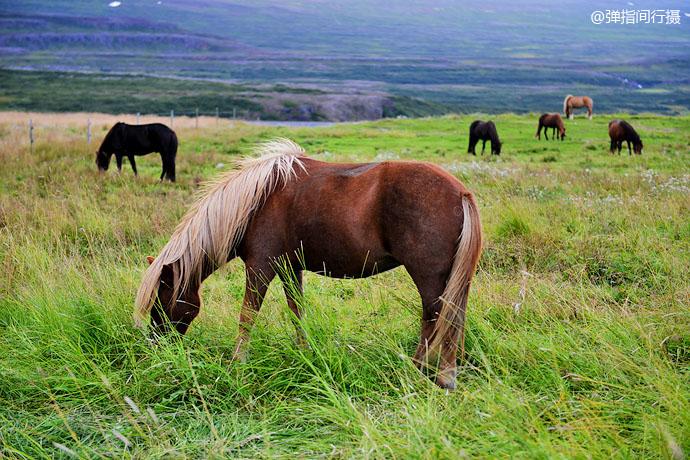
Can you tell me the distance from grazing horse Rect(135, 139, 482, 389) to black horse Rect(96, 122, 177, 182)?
11171 mm

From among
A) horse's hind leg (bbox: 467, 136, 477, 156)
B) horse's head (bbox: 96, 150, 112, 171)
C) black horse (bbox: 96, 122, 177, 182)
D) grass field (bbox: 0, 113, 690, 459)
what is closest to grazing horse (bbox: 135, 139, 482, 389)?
grass field (bbox: 0, 113, 690, 459)

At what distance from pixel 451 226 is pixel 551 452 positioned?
1.77 meters

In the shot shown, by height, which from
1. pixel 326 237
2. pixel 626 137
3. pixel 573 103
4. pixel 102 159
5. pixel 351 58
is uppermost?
pixel 351 58

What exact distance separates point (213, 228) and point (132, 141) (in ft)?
40.1

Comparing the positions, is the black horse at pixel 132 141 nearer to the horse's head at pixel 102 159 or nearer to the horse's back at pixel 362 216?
the horse's head at pixel 102 159

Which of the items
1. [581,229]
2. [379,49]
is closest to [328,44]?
[379,49]

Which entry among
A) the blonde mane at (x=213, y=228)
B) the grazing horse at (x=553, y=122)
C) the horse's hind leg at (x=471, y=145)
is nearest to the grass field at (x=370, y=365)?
the blonde mane at (x=213, y=228)

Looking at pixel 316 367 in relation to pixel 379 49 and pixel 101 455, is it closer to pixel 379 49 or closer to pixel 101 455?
pixel 101 455

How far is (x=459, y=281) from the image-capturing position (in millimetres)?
4285

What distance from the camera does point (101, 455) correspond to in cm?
339

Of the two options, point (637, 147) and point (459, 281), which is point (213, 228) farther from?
point (637, 147)

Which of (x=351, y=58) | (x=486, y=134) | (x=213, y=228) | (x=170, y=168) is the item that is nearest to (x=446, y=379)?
(x=213, y=228)

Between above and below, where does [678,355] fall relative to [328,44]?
below

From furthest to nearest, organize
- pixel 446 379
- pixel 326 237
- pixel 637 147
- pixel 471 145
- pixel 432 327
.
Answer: pixel 471 145
pixel 637 147
pixel 326 237
pixel 432 327
pixel 446 379
